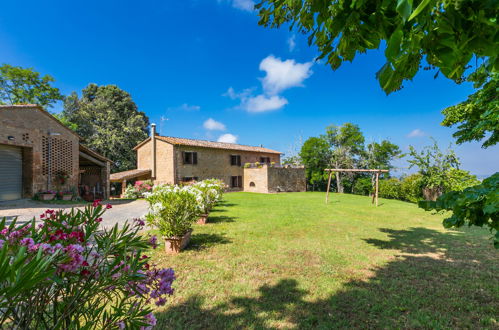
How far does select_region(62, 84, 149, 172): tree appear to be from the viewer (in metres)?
25.7

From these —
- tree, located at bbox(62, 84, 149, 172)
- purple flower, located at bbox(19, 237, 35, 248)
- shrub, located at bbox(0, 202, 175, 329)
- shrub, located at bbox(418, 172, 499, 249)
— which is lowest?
shrub, located at bbox(0, 202, 175, 329)

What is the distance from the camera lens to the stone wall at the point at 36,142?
408 inches

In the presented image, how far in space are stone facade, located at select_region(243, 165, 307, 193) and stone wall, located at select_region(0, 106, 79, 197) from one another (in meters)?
15.6

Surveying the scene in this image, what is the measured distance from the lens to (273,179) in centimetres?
2375

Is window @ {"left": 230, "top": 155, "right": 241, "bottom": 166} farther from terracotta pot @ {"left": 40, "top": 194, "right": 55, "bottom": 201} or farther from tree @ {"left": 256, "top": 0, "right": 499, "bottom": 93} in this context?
tree @ {"left": 256, "top": 0, "right": 499, "bottom": 93}

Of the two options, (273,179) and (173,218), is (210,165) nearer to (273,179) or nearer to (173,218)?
(273,179)

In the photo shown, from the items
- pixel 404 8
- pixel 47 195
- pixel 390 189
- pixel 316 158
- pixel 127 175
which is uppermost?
pixel 316 158

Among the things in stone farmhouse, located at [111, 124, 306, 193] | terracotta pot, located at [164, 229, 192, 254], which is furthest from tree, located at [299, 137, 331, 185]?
terracotta pot, located at [164, 229, 192, 254]

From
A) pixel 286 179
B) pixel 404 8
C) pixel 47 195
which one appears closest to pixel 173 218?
pixel 404 8

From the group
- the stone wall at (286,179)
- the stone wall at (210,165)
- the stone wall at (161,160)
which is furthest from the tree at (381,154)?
the stone wall at (161,160)

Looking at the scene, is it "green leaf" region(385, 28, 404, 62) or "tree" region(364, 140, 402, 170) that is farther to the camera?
"tree" region(364, 140, 402, 170)

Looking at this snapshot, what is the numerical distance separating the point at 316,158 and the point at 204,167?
50.1ft

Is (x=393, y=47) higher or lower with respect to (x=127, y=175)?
higher

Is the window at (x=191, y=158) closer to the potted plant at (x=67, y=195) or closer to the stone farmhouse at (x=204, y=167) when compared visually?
the stone farmhouse at (x=204, y=167)
